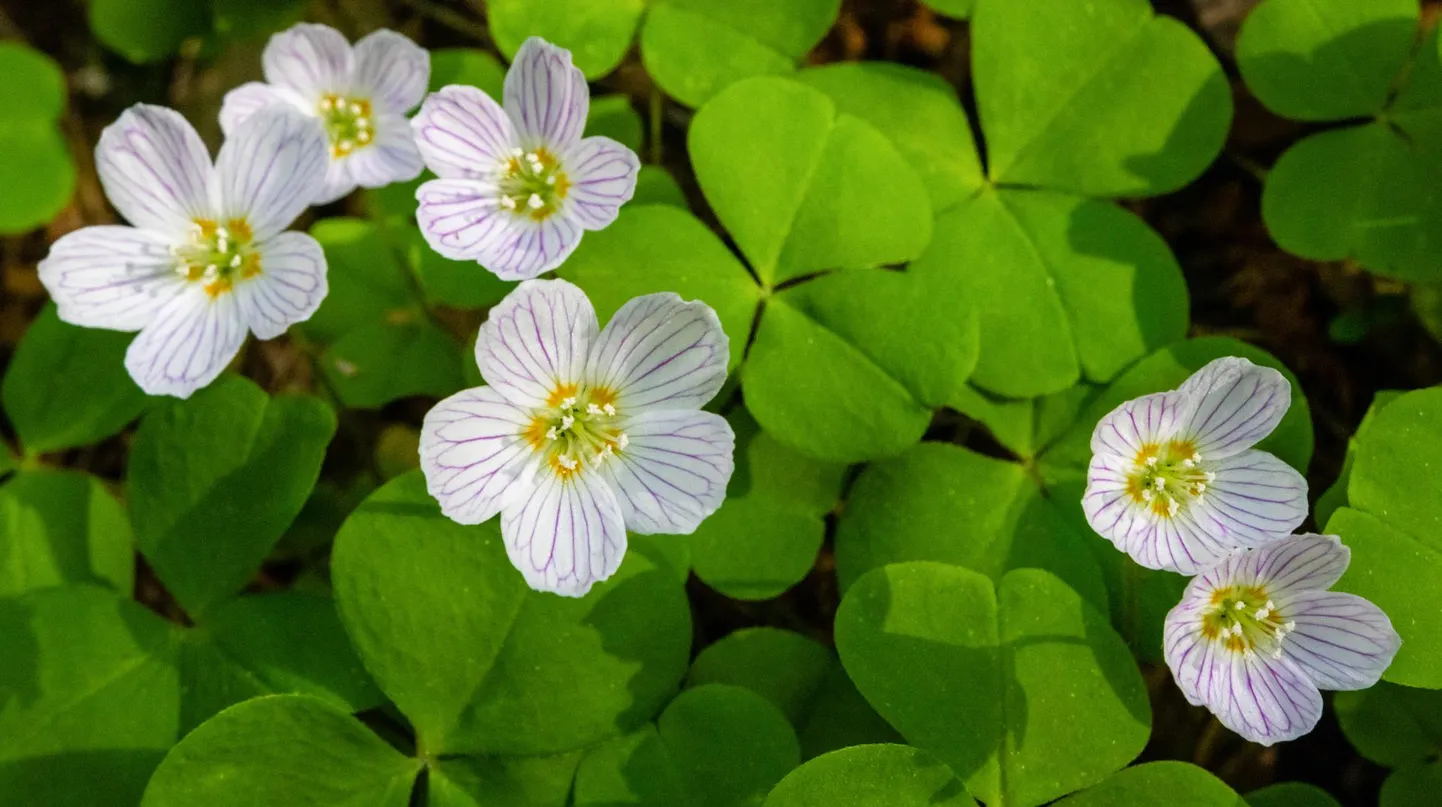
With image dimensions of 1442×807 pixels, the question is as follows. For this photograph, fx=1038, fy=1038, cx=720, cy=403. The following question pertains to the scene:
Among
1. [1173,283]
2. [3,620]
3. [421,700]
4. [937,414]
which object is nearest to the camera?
[421,700]

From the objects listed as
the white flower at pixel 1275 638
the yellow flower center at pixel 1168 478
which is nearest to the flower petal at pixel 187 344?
the yellow flower center at pixel 1168 478

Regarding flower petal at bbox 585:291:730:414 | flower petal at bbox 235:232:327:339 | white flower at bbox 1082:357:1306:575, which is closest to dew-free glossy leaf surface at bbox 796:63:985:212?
white flower at bbox 1082:357:1306:575

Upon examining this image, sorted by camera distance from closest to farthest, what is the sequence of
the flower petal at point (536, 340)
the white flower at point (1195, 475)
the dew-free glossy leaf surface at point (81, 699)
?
1. the flower petal at point (536, 340)
2. the white flower at point (1195, 475)
3. the dew-free glossy leaf surface at point (81, 699)

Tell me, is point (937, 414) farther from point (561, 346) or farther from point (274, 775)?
point (274, 775)

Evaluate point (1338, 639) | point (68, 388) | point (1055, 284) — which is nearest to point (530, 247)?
point (1055, 284)

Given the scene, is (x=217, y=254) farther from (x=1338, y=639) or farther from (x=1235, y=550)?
(x=1338, y=639)

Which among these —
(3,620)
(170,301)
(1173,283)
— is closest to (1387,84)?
(1173,283)

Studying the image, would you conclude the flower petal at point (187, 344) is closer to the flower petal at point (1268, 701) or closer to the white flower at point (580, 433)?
the white flower at point (580, 433)
